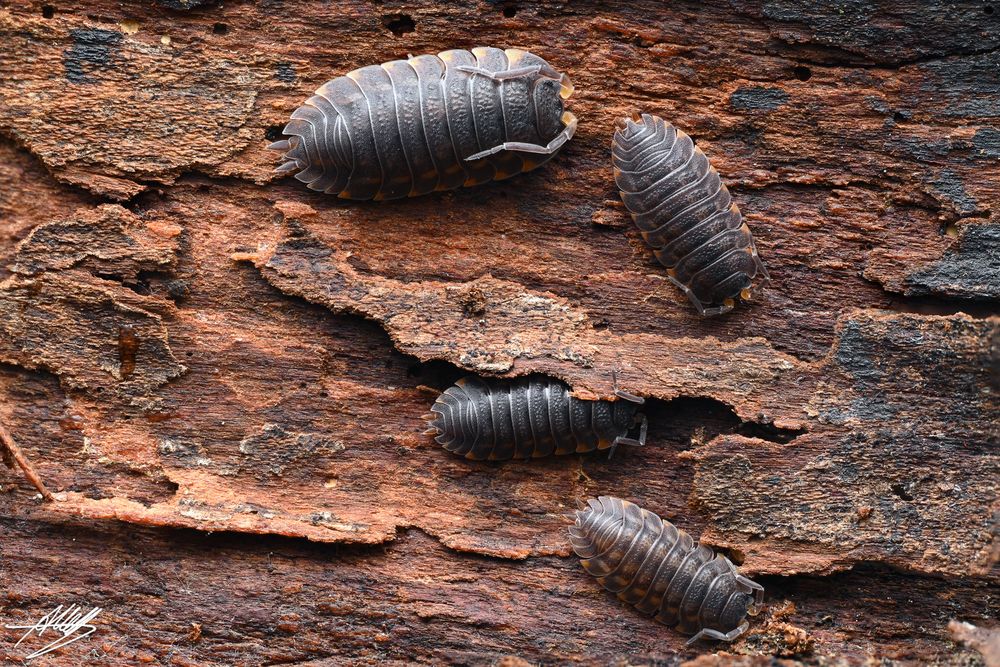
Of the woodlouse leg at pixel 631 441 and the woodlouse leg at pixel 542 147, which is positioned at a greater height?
the woodlouse leg at pixel 542 147

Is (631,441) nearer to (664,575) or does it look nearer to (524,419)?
(524,419)

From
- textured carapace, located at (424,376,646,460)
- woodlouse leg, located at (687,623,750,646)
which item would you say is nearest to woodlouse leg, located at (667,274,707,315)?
textured carapace, located at (424,376,646,460)

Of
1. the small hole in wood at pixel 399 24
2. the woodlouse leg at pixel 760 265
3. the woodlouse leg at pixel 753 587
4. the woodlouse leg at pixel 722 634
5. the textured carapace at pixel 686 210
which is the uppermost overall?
the small hole in wood at pixel 399 24

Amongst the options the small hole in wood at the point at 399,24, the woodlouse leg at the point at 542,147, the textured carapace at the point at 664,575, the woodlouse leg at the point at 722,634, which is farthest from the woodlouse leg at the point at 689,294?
the small hole in wood at the point at 399,24

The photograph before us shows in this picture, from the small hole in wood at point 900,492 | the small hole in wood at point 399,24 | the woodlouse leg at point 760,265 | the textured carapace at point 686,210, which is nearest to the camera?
the small hole in wood at point 900,492

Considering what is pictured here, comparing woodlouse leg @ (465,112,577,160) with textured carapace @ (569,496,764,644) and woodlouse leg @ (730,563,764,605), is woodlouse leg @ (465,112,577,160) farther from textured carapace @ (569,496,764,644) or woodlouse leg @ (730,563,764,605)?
woodlouse leg @ (730,563,764,605)

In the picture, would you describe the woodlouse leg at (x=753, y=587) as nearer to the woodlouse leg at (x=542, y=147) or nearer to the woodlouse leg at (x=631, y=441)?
the woodlouse leg at (x=631, y=441)
